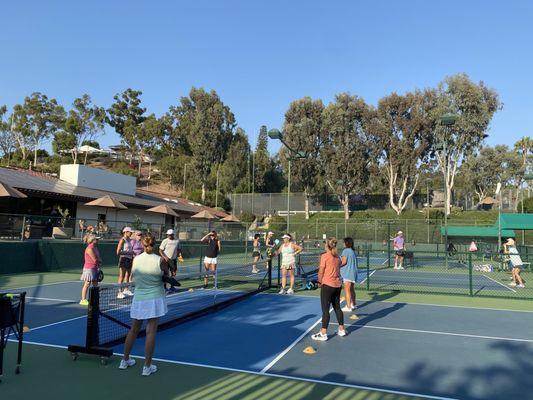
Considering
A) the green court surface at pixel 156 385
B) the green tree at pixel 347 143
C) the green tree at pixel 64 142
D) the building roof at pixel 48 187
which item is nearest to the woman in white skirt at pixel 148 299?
the green court surface at pixel 156 385

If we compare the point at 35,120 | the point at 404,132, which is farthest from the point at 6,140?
the point at 404,132

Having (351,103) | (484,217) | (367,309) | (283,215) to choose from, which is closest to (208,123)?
(283,215)

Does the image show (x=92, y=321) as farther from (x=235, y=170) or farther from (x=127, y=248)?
(x=235, y=170)

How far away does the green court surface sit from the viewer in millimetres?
4711

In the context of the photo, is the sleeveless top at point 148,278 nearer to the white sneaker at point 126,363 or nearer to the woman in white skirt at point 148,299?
the woman in white skirt at point 148,299

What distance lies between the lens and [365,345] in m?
6.93

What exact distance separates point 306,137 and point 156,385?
45241mm

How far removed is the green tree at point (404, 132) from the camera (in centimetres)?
4659

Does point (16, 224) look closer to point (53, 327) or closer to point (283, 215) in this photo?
point (53, 327)

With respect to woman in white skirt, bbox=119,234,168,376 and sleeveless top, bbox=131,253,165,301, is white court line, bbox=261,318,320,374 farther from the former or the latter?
sleeveless top, bbox=131,253,165,301

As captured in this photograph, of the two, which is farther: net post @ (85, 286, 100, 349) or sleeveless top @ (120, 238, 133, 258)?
sleeveless top @ (120, 238, 133, 258)

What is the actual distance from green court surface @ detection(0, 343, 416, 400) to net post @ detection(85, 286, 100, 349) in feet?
0.96

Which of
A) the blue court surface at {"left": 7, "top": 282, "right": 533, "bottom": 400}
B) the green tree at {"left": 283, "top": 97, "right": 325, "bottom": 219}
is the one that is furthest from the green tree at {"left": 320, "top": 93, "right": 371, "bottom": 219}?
the blue court surface at {"left": 7, "top": 282, "right": 533, "bottom": 400}

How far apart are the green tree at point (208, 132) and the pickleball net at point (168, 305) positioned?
44472 mm
